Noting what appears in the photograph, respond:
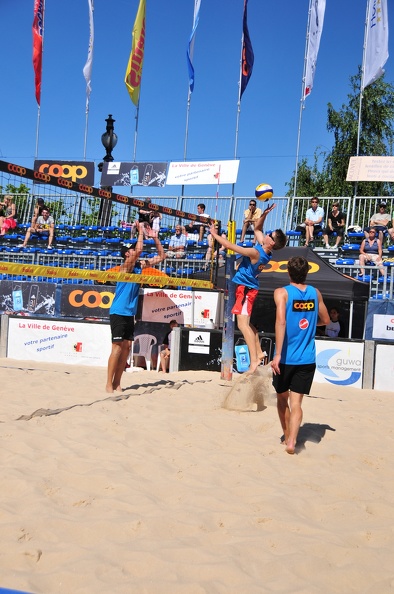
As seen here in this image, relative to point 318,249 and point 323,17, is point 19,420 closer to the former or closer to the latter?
point 318,249

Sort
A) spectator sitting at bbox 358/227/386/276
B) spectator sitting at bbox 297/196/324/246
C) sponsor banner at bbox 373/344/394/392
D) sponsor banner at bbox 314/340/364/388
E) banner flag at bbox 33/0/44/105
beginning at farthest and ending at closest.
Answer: banner flag at bbox 33/0/44/105 < spectator sitting at bbox 297/196/324/246 < spectator sitting at bbox 358/227/386/276 < sponsor banner at bbox 314/340/364/388 < sponsor banner at bbox 373/344/394/392

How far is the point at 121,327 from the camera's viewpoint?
6879mm

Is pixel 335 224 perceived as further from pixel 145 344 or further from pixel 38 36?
pixel 38 36

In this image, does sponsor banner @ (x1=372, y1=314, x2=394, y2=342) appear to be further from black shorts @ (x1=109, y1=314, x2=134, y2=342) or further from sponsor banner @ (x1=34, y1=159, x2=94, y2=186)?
sponsor banner @ (x1=34, y1=159, x2=94, y2=186)

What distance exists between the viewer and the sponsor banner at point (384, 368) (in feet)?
30.4

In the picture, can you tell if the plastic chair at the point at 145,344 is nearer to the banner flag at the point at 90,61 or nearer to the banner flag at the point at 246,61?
the banner flag at the point at 246,61

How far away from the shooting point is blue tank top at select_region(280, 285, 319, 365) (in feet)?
15.2

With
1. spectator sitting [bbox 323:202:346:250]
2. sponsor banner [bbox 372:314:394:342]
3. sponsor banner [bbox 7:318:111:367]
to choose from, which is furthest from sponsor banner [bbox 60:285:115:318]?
spectator sitting [bbox 323:202:346:250]

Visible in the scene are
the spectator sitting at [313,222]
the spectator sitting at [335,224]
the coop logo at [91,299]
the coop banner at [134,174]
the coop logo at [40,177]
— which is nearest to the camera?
the coop logo at [40,177]

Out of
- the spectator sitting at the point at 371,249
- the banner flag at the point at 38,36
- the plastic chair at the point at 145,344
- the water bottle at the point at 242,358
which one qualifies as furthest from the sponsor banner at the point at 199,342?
the banner flag at the point at 38,36

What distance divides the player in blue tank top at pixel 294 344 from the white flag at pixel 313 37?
47.8ft

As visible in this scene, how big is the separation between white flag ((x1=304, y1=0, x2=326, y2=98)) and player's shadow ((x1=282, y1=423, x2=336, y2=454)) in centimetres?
1424

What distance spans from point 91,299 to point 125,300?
176 inches

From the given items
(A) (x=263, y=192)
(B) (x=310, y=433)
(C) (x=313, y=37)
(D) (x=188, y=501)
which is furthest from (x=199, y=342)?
(C) (x=313, y=37)
